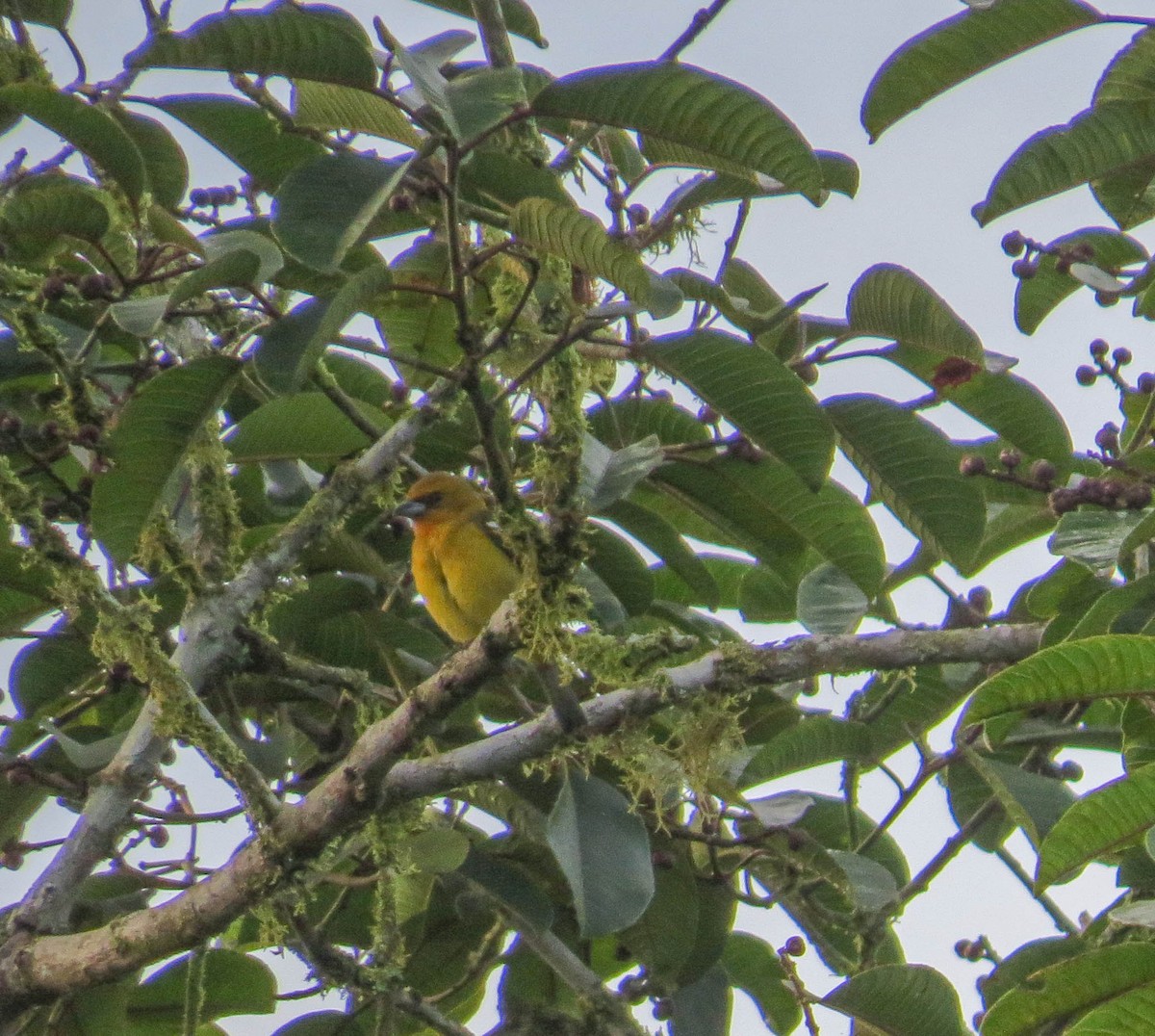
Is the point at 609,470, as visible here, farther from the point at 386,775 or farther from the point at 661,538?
the point at 661,538

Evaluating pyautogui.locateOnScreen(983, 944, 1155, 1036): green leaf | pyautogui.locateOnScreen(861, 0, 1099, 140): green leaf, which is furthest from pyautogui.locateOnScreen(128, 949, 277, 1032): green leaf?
pyautogui.locateOnScreen(861, 0, 1099, 140): green leaf

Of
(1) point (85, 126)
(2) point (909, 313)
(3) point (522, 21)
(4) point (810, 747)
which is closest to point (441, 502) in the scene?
(4) point (810, 747)

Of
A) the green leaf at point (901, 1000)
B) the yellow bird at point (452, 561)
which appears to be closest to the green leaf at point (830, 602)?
the green leaf at point (901, 1000)

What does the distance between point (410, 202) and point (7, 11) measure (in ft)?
3.57

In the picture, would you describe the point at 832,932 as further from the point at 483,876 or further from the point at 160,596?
the point at 160,596

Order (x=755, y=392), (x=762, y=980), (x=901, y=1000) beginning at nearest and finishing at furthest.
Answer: (x=755, y=392) → (x=901, y=1000) → (x=762, y=980)

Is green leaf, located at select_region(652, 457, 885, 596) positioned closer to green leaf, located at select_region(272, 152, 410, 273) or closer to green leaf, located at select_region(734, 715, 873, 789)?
green leaf, located at select_region(734, 715, 873, 789)

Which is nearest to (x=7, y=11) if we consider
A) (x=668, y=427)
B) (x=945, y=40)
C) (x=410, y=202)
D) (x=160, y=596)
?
(x=410, y=202)

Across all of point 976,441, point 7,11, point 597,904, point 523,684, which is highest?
point 7,11

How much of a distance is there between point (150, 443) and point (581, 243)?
3.83 feet

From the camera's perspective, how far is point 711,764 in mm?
3461

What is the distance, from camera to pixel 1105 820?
2410mm

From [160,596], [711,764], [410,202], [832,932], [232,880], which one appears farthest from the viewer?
[832,932]

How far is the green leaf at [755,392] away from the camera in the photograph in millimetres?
2984
